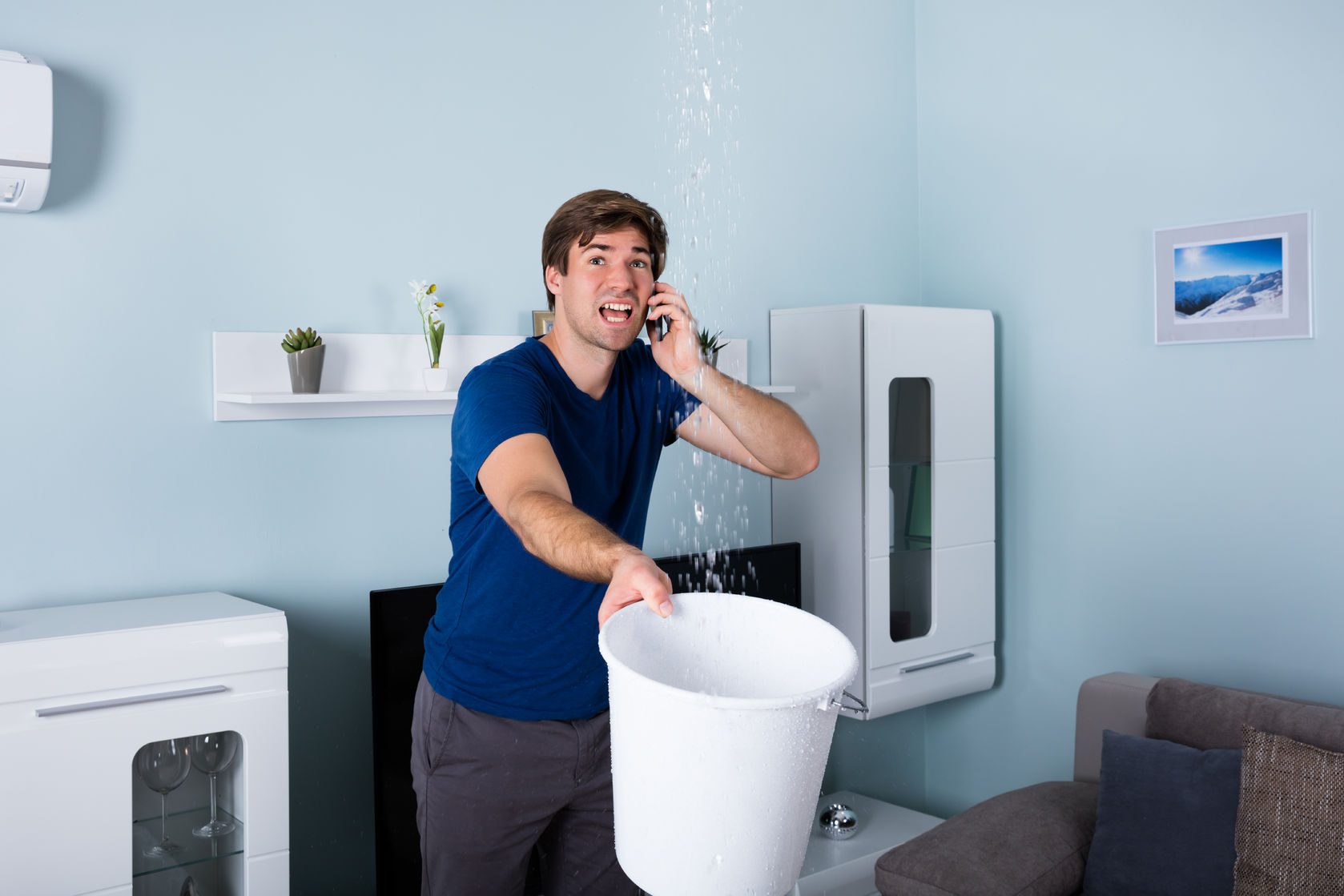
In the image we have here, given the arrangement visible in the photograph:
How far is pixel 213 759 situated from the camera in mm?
1856

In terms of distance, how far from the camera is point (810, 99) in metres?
3.19

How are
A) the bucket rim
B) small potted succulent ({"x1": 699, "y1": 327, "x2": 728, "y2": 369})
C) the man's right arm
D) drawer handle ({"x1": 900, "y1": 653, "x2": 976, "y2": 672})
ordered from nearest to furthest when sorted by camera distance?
1. the bucket rim
2. the man's right arm
3. small potted succulent ({"x1": 699, "y1": 327, "x2": 728, "y2": 369})
4. drawer handle ({"x1": 900, "y1": 653, "x2": 976, "y2": 672})

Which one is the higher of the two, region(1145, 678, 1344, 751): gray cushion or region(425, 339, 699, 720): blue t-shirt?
region(425, 339, 699, 720): blue t-shirt

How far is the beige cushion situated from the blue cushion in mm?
39

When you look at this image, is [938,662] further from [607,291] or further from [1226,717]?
[607,291]

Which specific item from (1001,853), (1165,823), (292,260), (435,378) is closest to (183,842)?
(435,378)

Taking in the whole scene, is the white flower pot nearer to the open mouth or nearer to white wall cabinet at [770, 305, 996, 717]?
the open mouth

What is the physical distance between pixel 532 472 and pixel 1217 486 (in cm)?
213

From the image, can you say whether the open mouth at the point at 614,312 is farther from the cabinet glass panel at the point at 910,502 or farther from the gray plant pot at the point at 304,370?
the cabinet glass panel at the point at 910,502

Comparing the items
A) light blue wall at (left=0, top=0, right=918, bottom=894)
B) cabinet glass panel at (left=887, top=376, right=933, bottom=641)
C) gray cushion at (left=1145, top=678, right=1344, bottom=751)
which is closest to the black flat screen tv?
light blue wall at (left=0, top=0, right=918, bottom=894)

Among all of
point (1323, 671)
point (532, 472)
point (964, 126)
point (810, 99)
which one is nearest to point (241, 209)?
point (532, 472)

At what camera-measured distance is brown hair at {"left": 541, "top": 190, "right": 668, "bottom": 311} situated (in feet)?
5.63

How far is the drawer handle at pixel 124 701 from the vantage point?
1654mm

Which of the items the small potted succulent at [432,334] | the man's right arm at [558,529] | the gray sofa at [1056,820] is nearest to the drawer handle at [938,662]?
the gray sofa at [1056,820]
